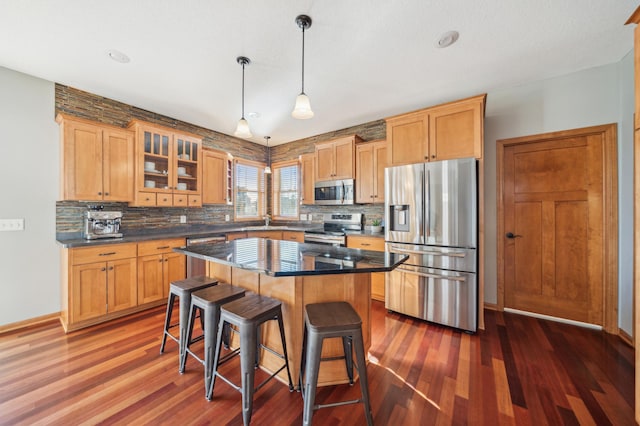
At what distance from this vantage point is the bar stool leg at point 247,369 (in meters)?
1.41

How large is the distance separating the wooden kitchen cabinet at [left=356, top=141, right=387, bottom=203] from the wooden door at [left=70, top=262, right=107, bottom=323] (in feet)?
11.2

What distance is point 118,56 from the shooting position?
2295mm

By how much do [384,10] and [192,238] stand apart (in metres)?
3.32

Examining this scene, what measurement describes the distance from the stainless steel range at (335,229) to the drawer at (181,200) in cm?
193

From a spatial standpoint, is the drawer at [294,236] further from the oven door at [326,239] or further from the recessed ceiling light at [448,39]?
the recessed ceiling light at [448,39]

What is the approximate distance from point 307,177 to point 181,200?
2160 mm

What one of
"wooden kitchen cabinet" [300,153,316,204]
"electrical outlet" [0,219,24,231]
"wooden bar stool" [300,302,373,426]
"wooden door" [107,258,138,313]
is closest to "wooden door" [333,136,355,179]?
"wooden kitchen cabinet" [300,153,316,204]

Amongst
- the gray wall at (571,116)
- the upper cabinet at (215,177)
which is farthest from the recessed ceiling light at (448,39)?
the upper cabinet at (215,177)

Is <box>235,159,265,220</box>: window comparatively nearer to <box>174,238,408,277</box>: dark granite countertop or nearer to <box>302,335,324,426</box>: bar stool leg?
<box>174,238,408,277</box>: dark granite countertop

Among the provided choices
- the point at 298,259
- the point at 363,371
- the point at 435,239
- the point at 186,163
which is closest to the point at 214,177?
the point at 186,163

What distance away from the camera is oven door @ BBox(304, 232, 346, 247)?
362 centimetres

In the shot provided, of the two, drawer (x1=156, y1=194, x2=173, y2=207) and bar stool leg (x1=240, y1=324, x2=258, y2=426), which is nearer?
bar stool leg (x1=240, y1=324, x2=258, y2=426)

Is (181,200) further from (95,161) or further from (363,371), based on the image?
(363,371)

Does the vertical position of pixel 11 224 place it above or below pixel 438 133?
below
